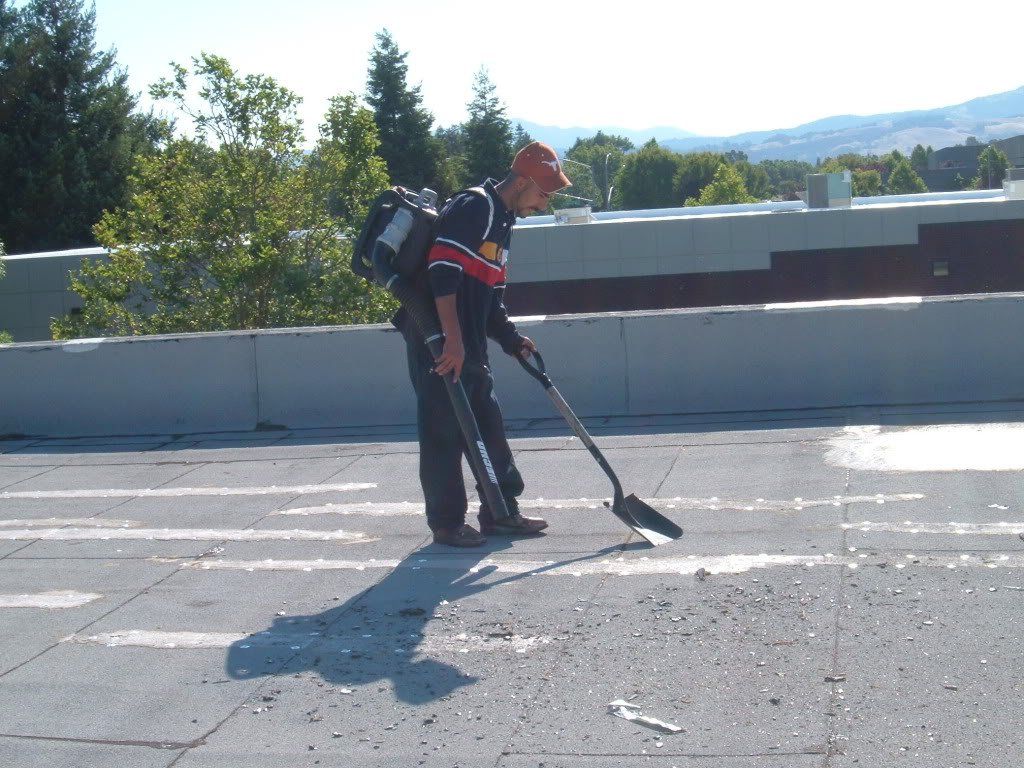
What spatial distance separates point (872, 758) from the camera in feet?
11.9

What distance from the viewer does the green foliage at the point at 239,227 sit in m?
Answer: 13.4

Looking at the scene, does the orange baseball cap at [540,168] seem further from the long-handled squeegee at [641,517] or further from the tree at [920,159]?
the tree at [920,159]

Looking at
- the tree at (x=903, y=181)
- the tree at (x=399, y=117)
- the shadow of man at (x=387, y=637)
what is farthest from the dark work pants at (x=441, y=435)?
the tree at (x=903, y=181)

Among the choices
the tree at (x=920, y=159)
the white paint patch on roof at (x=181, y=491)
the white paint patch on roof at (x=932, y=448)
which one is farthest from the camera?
the tree at (x=920, y=159)

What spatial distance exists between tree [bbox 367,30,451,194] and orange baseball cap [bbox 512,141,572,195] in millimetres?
61326

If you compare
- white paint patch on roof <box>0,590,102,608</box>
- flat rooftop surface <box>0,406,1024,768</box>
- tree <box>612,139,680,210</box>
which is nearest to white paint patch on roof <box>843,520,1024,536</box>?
flat rooftop surface <box>0,406,1024,768</box>

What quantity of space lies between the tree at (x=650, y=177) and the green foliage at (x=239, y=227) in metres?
93.7

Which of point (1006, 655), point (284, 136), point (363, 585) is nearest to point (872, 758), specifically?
point (1006, 655)

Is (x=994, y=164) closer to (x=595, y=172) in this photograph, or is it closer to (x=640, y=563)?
(x=595, y=172)

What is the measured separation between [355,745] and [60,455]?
19.7 feet

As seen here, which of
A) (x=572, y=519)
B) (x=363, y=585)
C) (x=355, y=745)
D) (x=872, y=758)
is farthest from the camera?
(x=572, y=519)

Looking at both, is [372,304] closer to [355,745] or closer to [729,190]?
[355,745]

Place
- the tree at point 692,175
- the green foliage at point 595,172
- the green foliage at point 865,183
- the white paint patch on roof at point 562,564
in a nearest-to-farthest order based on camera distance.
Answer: the white paint patch on roof at point 562,564 < the green foliage at point 865,183 < the tree at point 692,175 < the green foliage at point 595,172

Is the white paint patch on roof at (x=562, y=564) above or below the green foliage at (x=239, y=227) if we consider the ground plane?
below
